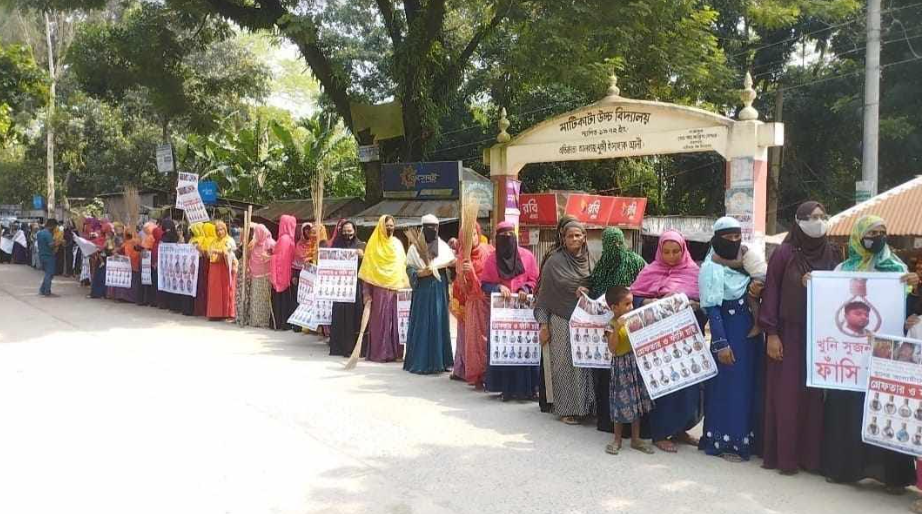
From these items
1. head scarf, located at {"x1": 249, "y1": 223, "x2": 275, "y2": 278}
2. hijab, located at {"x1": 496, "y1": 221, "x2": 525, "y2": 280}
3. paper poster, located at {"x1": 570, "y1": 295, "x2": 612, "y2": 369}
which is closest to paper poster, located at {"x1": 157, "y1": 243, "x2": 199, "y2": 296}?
head scarf, located at {"x1": 249, "y1": 223, "x2": 275, "y2": 278}

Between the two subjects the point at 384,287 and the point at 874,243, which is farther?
the point at 384,287

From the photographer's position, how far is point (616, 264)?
5324mm

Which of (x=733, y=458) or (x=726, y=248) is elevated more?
(x=726, y=248)

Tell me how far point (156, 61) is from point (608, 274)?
14.6 meters

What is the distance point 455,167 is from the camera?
15922 millimetres

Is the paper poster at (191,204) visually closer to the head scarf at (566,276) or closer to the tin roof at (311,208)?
the tin roof at (311,208)

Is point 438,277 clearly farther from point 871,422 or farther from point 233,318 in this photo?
point 233,318

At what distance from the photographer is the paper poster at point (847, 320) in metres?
4.05

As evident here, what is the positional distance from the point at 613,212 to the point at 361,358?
10.0 meters

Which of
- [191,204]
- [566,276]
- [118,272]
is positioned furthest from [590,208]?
[566,276]

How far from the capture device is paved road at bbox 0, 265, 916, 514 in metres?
4.04

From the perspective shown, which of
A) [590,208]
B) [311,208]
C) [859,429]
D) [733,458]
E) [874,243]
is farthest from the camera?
[311,208]

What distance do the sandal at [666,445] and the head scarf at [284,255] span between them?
21.9 ft

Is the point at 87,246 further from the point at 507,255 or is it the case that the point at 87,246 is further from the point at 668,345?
Result: the point at 668,345
